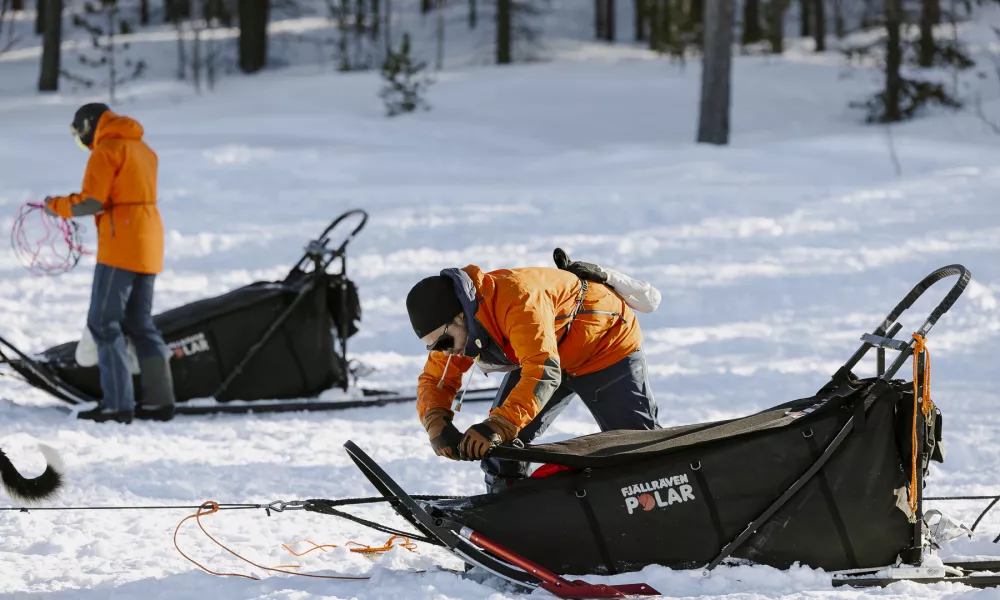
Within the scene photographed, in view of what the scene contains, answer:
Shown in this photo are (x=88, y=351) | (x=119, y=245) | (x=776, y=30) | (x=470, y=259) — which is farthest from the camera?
(x=776, y=30)

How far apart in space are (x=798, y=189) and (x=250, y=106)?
30.9 feet

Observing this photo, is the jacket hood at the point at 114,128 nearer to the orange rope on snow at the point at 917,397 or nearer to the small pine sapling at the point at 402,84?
the orange rope on snow at the point at 917,397

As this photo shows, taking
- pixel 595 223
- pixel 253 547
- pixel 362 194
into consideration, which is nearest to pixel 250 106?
pixel 362 194

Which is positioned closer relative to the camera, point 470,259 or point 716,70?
point 470,259

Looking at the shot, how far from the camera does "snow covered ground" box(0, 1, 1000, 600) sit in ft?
12.2

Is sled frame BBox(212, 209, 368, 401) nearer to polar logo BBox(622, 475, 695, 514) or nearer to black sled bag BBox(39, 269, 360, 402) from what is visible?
black sled bag BBox(39, 269, 360, 402)

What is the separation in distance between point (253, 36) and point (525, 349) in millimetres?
23321

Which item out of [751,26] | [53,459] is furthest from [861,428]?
[751,26]

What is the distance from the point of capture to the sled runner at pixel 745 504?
3307mm

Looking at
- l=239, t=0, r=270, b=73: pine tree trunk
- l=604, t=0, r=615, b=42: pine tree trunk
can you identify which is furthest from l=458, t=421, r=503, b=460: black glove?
l=604, t=0, r=615, b=42: pine tree trunk

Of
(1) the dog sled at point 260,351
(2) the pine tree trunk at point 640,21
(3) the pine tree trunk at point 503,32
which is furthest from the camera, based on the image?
(2) the pine tree trunk at point 640,21

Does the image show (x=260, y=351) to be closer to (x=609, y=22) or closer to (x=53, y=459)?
(x=53, y=459)

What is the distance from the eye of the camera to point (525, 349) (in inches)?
130

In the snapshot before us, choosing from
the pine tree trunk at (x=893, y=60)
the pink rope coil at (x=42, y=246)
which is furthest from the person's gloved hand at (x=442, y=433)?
the pine tree trunk at (x=893, y=60)
